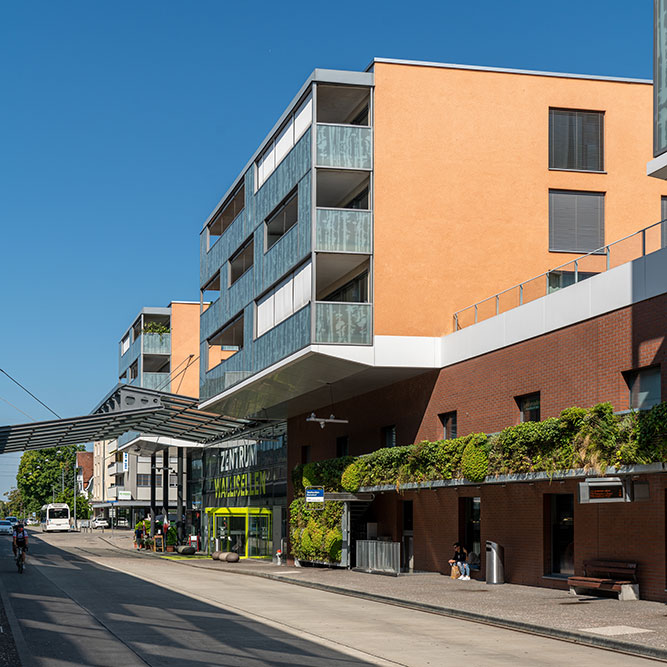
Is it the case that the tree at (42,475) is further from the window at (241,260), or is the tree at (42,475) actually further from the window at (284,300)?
the window at (284,300)

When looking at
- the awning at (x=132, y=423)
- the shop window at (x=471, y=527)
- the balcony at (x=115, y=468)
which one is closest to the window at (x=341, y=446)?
the awning at (x=132, y=423)

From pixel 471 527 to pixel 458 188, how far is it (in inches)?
416

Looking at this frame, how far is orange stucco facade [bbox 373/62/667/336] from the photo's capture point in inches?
1318

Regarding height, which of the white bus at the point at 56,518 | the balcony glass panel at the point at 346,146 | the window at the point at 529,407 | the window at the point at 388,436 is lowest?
the white bus at the point at 56,518

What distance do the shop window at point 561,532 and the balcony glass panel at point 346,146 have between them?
40.8 feet

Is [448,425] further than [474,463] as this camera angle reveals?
Yes

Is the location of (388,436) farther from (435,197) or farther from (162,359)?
(162,359)

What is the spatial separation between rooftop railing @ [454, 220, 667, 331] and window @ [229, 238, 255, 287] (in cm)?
1314

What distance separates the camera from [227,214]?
48.8m

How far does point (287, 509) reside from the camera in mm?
48062

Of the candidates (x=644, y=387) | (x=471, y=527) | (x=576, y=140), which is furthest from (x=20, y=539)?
(x=576, y=140)

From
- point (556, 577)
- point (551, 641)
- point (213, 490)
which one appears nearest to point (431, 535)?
point (556, 577)

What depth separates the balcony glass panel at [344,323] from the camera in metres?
33.1

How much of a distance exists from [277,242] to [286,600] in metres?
15.8
